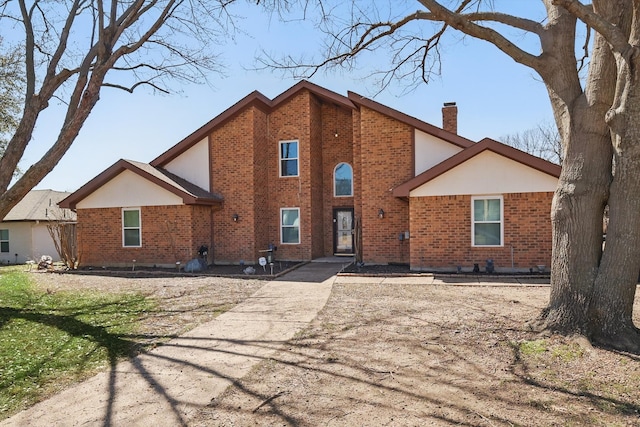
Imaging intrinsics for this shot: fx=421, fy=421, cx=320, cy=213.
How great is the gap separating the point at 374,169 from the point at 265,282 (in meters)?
5.50

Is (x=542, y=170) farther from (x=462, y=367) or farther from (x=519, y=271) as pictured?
(x=462, y=367)

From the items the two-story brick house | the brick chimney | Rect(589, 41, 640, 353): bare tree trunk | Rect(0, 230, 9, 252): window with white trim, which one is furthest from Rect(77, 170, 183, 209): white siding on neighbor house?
Rect(589, 41, 640, 353): bare tree trunk

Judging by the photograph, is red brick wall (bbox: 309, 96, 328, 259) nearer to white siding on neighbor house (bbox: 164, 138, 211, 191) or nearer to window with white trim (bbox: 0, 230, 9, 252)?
white siding on neighbor house (bbox: 164, 138, 211, 191)

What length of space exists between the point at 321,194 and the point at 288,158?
2002mm

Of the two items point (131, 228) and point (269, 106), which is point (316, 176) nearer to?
point (269, 106)

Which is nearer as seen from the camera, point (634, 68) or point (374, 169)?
point (634, 68)

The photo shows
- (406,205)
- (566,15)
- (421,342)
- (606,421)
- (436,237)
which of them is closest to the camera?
(606,421)

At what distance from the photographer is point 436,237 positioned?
1242cm

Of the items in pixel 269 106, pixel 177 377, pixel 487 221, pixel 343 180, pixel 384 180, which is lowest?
pixel 177 377

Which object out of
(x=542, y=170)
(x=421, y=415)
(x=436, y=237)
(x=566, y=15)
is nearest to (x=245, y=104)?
(x=436, y=237)

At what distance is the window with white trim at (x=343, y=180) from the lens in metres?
16.8

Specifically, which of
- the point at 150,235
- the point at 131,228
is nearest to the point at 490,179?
the point at 150,235

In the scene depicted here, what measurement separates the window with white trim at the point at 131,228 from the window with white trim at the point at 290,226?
5209 mm

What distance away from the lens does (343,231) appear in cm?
1727
